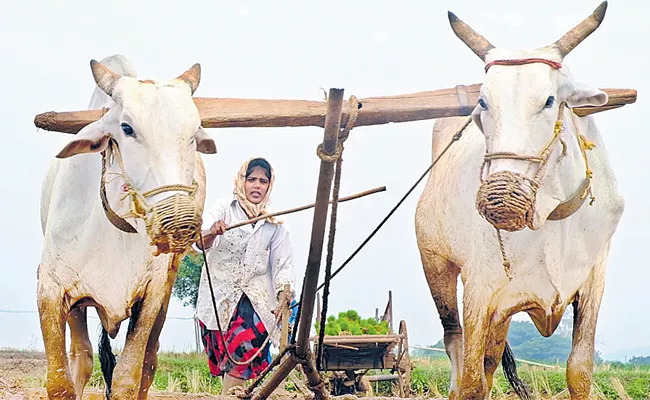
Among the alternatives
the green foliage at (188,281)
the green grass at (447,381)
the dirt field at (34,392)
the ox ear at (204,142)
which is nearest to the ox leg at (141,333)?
the ox ear at (204,142)

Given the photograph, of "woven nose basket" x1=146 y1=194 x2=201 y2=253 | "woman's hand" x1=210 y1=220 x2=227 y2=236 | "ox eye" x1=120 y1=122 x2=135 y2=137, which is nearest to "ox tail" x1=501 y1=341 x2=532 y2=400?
"woman's hand" x1=210 y1=220 x2=227 y2=236

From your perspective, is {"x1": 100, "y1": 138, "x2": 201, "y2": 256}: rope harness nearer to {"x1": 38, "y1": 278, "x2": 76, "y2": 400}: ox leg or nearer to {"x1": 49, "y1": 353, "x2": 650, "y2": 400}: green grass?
{"x1": 38, "y1": 278, "x2": 76, "y2": 400}: ox leg

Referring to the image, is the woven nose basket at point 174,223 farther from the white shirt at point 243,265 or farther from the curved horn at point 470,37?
the white shirt at point 243,265

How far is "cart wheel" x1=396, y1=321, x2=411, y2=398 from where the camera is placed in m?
10.2

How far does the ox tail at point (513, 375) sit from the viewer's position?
6.42m

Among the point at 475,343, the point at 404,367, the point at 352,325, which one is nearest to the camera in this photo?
the point at 475,343

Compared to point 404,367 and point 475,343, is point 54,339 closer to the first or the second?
point 475,343

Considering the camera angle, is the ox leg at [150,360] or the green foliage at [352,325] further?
the green foliage at [352,325]

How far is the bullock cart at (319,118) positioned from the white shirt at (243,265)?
1459 millimetres

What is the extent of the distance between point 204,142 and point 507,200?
148 cm

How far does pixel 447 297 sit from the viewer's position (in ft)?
20.6

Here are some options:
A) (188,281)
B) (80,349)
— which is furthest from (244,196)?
(188,281)

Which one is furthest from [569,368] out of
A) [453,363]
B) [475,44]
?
[475,44]

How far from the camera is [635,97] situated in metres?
5.12
